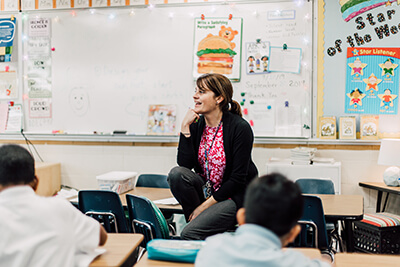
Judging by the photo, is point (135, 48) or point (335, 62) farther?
point (135, 48)

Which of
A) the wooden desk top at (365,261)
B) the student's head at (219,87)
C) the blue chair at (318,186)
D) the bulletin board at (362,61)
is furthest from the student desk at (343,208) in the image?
the bulletin board at (362,61)

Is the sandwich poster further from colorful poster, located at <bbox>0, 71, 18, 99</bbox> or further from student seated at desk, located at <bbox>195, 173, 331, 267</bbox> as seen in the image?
student seated at desk, located at <bbox>195, 173, 331, 267</bbox>

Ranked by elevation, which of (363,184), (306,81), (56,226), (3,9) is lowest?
(363,184)

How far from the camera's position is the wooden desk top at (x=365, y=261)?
1.47 m

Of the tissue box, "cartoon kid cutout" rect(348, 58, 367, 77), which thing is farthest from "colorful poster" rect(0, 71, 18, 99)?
"cartoon kid cutout" rect(348, 58, 367, 77)

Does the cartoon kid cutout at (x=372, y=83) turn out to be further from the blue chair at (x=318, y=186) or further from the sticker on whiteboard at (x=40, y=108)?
the sticker on whiteboard at (x=40, y=108)

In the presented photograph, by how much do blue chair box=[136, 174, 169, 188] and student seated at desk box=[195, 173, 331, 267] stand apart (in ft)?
8.74

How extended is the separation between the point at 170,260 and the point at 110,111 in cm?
338

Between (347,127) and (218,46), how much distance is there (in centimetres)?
159

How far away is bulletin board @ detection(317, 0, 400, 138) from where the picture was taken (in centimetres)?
416

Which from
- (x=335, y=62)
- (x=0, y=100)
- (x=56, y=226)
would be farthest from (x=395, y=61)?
(x=0, y=100)

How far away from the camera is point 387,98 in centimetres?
416

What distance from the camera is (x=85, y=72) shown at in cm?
476

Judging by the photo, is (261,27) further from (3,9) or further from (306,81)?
(3,9)
